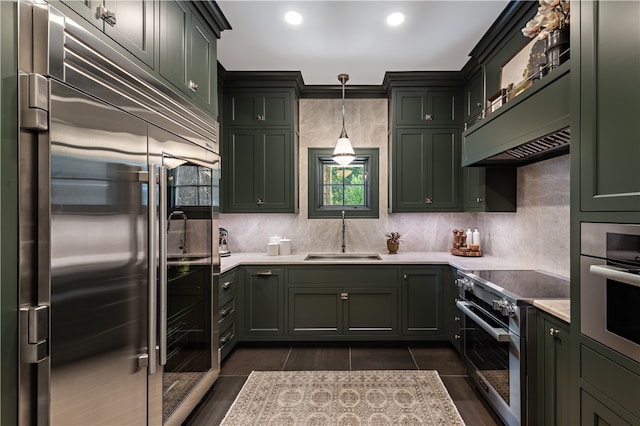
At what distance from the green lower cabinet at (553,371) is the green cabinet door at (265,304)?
2171 millimetres

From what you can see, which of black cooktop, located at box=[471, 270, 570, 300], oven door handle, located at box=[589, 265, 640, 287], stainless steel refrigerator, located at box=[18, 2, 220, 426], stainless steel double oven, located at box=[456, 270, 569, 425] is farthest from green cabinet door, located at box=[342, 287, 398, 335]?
oven door handle, located at box=[589, 265, 640, 287]

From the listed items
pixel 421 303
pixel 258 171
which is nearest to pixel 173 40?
pixel 258 171

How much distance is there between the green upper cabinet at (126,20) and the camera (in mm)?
1231

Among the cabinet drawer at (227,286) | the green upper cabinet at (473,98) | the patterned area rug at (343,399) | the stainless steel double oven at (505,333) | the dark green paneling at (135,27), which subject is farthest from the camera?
the green upper cabinet at (473,98)

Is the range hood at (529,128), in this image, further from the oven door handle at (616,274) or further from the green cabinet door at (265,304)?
the green cabinet door at (265,304)

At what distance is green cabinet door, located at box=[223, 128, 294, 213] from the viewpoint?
3516 mm

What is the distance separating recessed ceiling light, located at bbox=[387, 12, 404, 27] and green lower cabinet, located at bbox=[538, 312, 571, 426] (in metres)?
2.24

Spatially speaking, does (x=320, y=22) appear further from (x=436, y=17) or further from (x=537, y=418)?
(x=537, y=418)

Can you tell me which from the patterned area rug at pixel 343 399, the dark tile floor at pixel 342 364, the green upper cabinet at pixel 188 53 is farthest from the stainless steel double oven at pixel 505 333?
the green upper cabinet at pixel 188 53

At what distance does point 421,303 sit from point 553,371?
1617mm

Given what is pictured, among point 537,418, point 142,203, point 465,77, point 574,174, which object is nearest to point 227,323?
point 142,203

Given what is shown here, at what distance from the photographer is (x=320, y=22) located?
8.27 ft

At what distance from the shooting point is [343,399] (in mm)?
2301

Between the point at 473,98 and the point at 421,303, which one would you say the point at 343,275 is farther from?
the point at 473,98
